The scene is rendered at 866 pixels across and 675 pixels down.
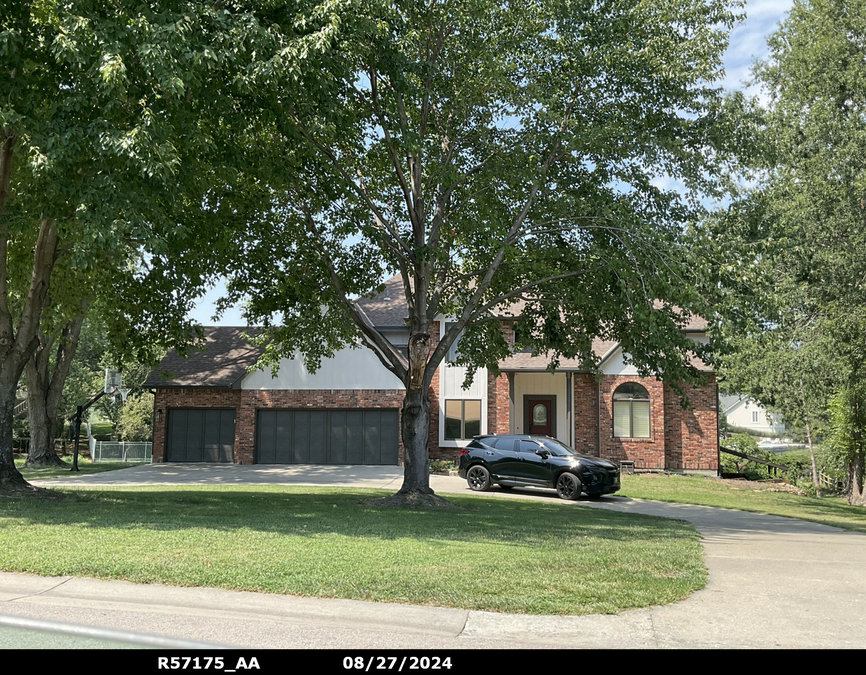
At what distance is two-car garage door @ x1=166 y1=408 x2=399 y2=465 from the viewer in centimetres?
2959

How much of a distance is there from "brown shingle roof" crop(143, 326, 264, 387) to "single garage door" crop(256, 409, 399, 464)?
2.26 metres

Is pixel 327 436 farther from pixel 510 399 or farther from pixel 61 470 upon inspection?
pixel 61 470

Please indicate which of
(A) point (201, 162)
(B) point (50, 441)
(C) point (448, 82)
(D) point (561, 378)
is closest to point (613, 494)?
(D) point (561, 378)

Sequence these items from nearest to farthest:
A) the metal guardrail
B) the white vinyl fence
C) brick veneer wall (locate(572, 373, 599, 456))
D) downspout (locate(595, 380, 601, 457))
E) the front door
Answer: downspout (locate(595, 380, 601, 457)) < brick veneer wall (locate(572, 373, 599, 456)) < the front door < the metal guardrail < the white vinyl fence

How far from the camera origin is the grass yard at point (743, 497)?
729 inches

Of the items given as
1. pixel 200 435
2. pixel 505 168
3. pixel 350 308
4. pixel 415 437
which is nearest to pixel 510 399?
pixel 200 435

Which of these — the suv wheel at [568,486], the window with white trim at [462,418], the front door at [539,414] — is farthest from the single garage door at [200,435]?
the suv wheel at [568,486]

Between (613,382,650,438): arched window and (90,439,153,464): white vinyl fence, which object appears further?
(90,439,153,464): white vinyl fence

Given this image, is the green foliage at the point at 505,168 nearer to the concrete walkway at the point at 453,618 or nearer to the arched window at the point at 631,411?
the concrete walkway at the point at 453,618

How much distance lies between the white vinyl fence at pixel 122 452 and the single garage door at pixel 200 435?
1.43 meters

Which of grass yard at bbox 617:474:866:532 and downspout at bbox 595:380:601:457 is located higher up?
downspout at bbox 595:380:601:457

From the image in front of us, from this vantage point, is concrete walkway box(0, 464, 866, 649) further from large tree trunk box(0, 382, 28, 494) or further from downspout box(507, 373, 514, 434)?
downspout box(507, 373, 514, 434)

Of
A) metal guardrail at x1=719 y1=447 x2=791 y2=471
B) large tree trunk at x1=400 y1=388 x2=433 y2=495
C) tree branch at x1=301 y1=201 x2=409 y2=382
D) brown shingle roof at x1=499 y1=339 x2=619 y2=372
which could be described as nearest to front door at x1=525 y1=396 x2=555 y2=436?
brown shingle roof at x1=499 y1=339 x2=619 y2=372

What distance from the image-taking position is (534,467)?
2052 centimetres
